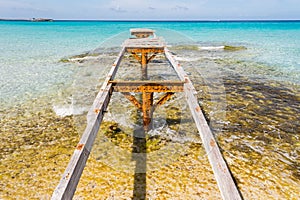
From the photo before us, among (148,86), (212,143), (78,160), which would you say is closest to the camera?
(78,160)

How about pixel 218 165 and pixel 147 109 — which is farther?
pixel 147 109

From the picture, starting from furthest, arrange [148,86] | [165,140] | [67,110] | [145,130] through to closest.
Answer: [67,110] < [145,130] < [165,140] < [148,86]

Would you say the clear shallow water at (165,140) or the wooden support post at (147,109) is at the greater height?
the wooden support post at (147,109)

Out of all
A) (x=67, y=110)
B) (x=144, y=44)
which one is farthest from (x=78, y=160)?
(x=144, y=44)

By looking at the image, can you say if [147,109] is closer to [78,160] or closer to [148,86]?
[148,86]

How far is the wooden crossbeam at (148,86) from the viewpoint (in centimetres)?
431

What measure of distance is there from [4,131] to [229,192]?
208 inches

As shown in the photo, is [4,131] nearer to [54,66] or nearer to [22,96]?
[22,96]

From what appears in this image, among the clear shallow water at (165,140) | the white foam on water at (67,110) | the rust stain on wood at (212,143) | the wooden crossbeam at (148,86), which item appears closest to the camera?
the rust stain on wood at (212,143)

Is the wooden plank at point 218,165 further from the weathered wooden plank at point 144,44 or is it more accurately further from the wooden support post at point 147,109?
the weathered wooden plank at point 144,44

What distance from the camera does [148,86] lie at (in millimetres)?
4441

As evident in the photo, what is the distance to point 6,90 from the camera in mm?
8336

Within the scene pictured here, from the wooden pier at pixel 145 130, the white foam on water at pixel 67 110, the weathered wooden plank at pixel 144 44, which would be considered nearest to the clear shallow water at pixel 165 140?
the white foam on water at pixel 67 110

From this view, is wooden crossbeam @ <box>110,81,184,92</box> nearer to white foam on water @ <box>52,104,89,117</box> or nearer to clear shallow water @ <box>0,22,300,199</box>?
clear shallow water @ <box>0,22,300,199</box>
